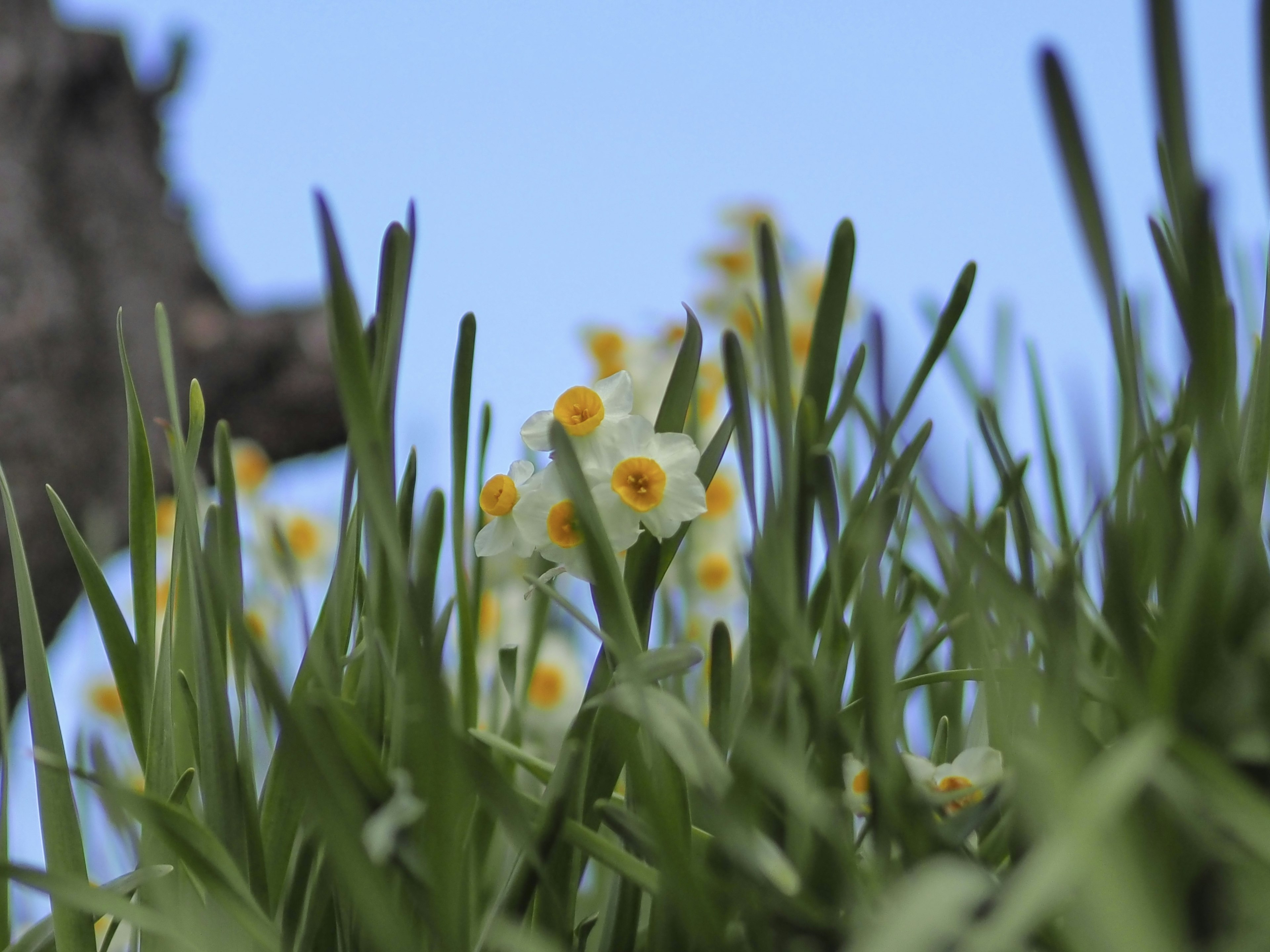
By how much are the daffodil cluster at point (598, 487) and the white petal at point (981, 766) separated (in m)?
0.12

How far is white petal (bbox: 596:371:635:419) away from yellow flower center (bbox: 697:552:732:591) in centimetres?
69

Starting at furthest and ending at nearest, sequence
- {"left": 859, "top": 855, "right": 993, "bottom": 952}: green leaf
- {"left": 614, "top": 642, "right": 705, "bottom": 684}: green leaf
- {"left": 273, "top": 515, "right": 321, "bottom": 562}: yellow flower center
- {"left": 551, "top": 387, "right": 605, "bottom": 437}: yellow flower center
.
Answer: {"left": 273, "top": 515, "right": 321, "bottom": 562}: yellow flower center → {"left": 551, "top": 387, "right": 605, "bottom": 437}: yellow flower center → {"left": 614, "top": 642, "right": 705, "bottom": 684}: green leaf → {"left": 859, "top": 855, "right": 993, "bottom": 952}: green leaf

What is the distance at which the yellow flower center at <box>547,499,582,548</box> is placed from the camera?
34 cm

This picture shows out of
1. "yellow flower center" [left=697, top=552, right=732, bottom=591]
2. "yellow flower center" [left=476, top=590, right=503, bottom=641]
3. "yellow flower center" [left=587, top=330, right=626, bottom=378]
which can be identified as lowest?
"yellow flower center" [left=697, top=552, right=732, bottom=591]

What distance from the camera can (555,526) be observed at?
1.12 ft

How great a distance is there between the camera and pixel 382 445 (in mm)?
271

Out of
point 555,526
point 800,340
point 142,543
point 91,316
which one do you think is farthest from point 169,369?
point 91,316

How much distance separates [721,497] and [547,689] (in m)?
0.25

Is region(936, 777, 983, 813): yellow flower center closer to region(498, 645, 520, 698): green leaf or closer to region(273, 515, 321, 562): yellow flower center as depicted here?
region(498, 645, 520, 698): green leaf

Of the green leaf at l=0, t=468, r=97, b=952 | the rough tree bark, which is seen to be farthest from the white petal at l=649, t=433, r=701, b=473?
the rough tree bark

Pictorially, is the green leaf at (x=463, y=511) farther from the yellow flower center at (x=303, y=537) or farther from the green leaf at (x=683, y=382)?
the yellow flower center at (x=303, y=537)

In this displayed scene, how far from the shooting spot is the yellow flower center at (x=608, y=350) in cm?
96

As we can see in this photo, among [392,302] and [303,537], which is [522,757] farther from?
[303,537]

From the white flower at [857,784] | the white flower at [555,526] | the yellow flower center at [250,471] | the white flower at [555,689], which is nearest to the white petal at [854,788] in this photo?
the white flower at [857,784]
